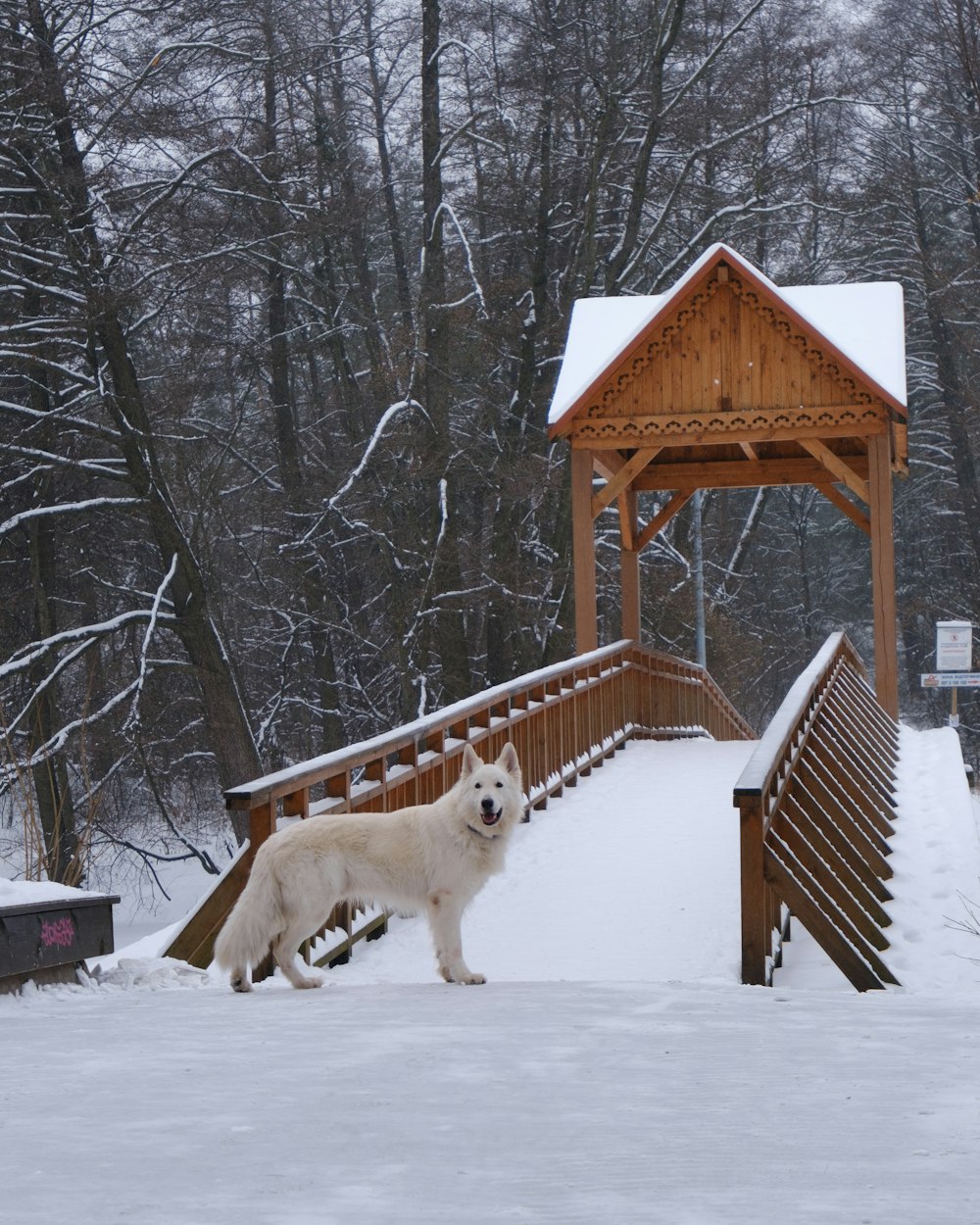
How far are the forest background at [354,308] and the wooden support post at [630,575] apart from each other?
12.2 feet

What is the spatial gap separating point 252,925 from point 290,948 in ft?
0.84

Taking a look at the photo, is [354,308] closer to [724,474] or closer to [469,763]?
[724,474]

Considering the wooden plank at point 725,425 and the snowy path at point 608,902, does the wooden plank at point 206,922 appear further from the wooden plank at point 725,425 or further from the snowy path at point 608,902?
the wooden plank at point 725,425

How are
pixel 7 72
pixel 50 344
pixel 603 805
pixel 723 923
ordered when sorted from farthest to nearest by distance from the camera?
pixel 50 344, pixel 7 72, pixel 603 805, pixel 723 923

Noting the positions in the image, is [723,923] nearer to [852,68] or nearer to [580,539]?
[580,539]

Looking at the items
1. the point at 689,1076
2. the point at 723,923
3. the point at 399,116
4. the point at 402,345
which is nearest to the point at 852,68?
the point at 399,116

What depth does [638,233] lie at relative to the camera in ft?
98.8

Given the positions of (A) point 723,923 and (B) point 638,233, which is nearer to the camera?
(A) point 723,923

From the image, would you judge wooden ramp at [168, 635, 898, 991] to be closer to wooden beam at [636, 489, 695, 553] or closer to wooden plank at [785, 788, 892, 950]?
wooden plank at [785, 788, 892, 950]

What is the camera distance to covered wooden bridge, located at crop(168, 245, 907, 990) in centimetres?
762

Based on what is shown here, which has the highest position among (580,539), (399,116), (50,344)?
(399,116)

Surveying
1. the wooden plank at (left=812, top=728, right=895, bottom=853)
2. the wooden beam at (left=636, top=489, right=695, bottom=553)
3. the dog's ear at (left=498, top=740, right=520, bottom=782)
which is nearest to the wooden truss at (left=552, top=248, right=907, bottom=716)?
the wooden beam at (left=636, top=489, right=695, bottom=553)

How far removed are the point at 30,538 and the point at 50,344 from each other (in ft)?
9.20

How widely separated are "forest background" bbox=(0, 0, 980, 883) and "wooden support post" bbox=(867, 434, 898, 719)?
6286 millimetres
